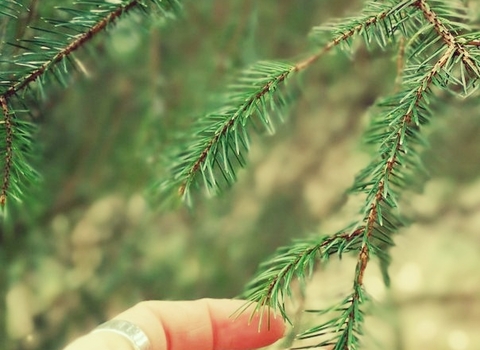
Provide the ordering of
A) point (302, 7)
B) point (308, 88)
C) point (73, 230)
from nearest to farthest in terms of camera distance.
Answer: point (302, 7), point (73, 230), point (308, 88)

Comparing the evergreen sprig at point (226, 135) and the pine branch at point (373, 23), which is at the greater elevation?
the pine branch at point (373, 23)

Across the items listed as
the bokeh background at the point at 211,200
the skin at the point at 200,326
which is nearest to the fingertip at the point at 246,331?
the skin at the point at 200,326

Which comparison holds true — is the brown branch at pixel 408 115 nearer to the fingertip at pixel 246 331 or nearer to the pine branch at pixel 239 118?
the pine branch at pixel 239 118

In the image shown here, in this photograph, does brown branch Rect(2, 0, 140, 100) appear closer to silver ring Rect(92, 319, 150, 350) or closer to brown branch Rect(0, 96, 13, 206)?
brown branch Rect(0, 96, 13, 206)

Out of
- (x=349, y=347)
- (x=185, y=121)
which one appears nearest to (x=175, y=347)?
(x=349, y=347)

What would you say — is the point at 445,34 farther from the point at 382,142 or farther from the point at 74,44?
the point at 74,44

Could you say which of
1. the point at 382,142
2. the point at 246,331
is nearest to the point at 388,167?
the point at 382,142

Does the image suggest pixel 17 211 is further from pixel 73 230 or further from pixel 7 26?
pixel 7 26
